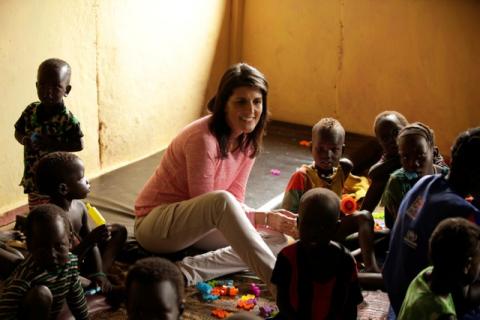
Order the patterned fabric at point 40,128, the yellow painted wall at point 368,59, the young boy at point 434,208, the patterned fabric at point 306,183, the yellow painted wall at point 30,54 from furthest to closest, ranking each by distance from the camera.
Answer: the yellow painted wall at point 368,59
the yellow painted wall at point 30,54
the patterned fabric at point 306,183
the patterned fabric at point 40,128
the young boy at point 434,208

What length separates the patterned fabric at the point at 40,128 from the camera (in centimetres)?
361

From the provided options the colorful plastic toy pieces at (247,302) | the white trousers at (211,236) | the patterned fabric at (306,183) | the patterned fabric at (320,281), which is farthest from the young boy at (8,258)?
the patterned fabric at (306,183)

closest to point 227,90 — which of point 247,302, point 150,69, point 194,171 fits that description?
point 194,171

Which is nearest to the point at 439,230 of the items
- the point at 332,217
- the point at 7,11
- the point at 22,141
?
the point at 332,217

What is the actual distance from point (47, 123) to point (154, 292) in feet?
5.81

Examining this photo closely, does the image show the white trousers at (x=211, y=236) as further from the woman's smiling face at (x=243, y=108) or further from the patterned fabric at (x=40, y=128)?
the patterned fabric at (x=40, y=128)

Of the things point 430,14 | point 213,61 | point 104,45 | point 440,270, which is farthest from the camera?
point 213,61

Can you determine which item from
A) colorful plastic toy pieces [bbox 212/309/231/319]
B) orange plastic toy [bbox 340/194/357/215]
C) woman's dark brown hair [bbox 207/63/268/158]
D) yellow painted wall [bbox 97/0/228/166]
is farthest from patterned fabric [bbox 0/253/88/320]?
yellow painted wall [bbox 97/0/228/166]

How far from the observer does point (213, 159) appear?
137 inches

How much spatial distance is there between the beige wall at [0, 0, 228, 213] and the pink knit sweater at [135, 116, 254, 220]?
108 centimetres

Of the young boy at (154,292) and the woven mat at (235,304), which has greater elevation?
the young boy at (154,292)

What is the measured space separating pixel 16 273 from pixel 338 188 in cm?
177

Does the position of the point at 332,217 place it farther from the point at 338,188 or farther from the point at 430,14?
the point at 430,14

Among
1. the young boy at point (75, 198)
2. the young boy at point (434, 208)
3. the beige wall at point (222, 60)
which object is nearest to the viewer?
the young boy at point (434, 208)
